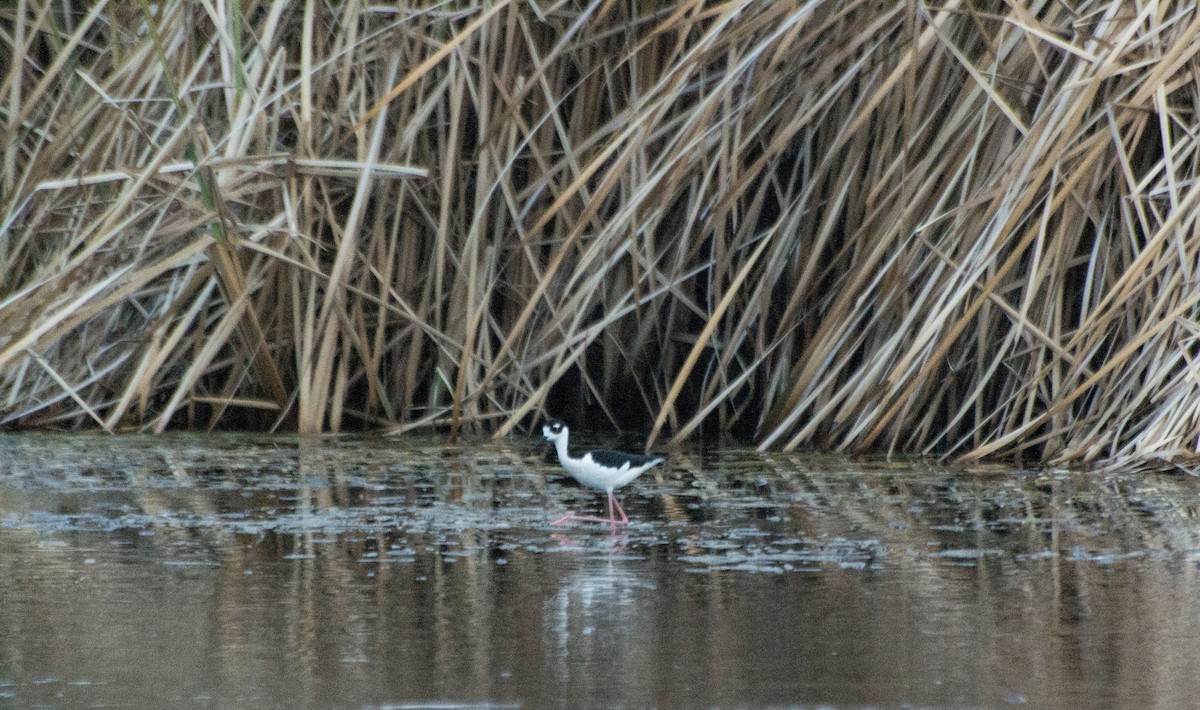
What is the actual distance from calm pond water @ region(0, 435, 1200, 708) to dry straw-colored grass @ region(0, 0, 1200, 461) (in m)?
0.59

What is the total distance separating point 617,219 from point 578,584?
9.70 ft

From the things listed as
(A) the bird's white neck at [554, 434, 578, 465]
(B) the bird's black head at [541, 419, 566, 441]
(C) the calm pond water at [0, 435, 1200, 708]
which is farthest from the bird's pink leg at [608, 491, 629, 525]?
(B) the bird's black head at [541, 419, 566, 441]

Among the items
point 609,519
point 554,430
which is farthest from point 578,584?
point 554,430

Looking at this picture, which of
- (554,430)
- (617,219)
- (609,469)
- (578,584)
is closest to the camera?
(578,584)

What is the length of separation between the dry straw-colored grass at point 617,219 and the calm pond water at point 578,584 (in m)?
0.59

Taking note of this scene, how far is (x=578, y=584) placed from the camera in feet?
16.7

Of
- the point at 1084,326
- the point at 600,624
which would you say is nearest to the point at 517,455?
the point at 1084,326

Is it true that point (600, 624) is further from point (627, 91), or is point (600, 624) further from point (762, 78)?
point (627, 91)

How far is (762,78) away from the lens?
763 centimetres

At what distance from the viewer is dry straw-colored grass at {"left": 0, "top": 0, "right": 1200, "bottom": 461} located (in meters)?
7.38

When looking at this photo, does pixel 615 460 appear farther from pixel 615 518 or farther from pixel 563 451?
pixel 563 451

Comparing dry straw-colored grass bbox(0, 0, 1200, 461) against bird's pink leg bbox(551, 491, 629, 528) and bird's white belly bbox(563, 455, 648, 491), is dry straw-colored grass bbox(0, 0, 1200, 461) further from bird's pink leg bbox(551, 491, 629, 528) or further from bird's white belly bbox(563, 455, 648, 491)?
bird's pink leg bbox(551, 491, 629, 528)

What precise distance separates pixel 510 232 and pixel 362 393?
1.20 m

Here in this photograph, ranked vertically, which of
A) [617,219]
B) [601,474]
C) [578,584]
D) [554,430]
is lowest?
[578,584]
